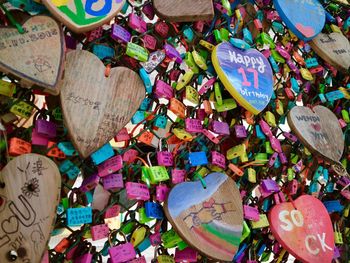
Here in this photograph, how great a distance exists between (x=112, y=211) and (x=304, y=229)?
48 cm

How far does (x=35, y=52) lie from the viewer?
2.38ft

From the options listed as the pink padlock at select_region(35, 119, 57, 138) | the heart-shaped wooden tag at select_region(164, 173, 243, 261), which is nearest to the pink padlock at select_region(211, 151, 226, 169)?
the heart-shaped wooden tag at select_region(164, 173, 243, 261)

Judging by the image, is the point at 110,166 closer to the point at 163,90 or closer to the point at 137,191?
the point at 137,191

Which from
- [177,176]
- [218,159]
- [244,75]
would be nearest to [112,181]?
[177,176]

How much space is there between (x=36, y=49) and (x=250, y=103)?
0.46 m

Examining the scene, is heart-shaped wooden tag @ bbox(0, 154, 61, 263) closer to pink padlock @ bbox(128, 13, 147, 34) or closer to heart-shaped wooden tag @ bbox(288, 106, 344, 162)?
pink padlock @ bbox(128, 13, 147, 34)

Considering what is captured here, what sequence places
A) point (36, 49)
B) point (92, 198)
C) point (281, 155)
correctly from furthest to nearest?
point (281, 155) < point (92, 198) < point (36, 49)

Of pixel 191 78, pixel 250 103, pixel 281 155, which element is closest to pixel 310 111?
pixel 281 155

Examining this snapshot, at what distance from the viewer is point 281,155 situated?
1140mm

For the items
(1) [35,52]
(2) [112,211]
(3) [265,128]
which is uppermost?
(1) [35,52]

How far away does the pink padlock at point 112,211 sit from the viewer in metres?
0.87

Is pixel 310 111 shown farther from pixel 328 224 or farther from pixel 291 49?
pixel 328 224

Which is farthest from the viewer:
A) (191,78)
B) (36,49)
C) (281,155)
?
(281,155)

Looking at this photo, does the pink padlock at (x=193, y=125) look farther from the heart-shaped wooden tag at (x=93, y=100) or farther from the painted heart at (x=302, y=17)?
the painted heart at (x=302, y=17)
